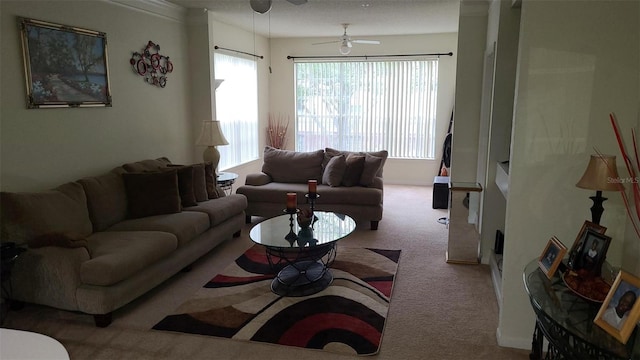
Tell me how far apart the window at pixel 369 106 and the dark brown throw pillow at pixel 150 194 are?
437 cm

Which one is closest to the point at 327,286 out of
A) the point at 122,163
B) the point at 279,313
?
the point at 279,313

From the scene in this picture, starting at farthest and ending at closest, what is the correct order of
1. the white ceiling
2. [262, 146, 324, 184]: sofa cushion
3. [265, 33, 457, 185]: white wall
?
[265, 33, 457, 185]: white wall, [262, 146, 324, 184]: sofa cushion, the white ceiling

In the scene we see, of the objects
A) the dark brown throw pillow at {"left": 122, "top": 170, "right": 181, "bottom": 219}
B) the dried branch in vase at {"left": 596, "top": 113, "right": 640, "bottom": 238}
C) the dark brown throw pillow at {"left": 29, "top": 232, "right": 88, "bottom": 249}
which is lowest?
the dark brown throw pillow at {"left": 29, "top": 232, "right": 88, "bottom": 249}

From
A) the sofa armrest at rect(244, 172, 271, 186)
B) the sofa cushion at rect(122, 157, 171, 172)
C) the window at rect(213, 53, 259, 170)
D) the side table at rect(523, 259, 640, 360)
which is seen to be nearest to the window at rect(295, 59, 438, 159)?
the window at rect(213, 53, 259, 170)

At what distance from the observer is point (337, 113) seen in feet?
26.6

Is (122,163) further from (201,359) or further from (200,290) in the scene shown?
(201,359)

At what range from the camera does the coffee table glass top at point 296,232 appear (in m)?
3.52

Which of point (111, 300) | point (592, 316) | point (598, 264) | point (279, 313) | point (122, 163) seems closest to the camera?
point (592, 316)

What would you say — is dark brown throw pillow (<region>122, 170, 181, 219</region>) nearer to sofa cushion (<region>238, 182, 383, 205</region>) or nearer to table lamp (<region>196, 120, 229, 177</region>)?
table lamp (<region>196, 120, 229, 177</region>)

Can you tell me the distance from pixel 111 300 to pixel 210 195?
1876 mm

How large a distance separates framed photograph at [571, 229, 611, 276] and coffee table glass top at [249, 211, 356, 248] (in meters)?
1.80

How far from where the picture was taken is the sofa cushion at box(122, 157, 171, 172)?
14.1 feet

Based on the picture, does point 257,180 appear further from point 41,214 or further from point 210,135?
point 41,214

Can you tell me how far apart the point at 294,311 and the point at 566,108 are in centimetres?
214
